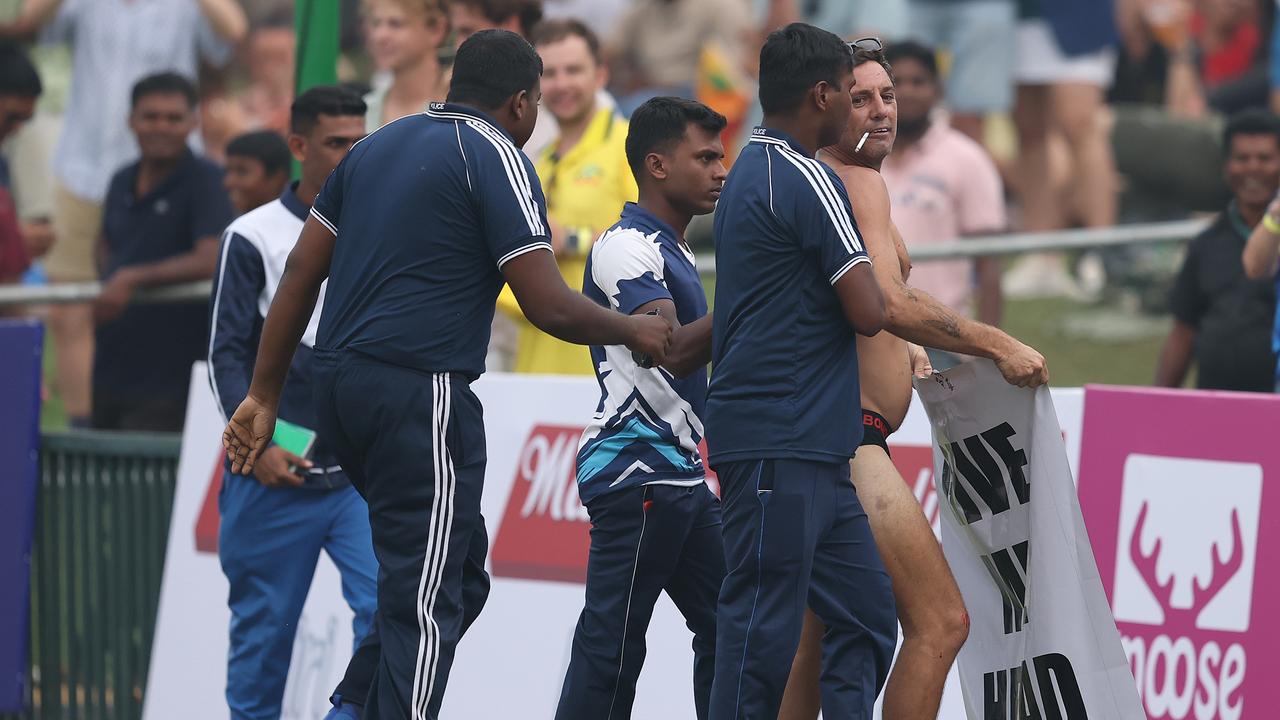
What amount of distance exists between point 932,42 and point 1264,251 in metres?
4.23

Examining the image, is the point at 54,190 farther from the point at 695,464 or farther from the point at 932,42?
the point at 695,464

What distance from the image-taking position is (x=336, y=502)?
23.5 feet

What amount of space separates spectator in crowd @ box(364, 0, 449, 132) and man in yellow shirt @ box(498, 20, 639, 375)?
0.53 metres

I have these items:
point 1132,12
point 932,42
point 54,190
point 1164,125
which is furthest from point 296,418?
point 1132,12

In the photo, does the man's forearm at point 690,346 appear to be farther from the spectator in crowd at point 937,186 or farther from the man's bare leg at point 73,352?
the man's bare leg at point 73,352

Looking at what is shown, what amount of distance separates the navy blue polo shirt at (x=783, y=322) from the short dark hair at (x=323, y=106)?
2.06m

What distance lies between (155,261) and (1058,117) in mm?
5743

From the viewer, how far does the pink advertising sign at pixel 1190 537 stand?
6848 millimetres

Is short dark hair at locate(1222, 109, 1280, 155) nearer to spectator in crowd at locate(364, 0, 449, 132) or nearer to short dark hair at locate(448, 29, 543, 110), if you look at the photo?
spectator in crowd at locate(364, 0, 449, 132)

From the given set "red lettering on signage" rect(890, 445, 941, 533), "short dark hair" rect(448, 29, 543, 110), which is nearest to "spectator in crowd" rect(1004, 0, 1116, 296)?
"red lettering on signage" rect(890, 445, 941, 533)

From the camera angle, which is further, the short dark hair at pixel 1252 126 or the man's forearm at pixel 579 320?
the short dark hair at pixel 1252 126

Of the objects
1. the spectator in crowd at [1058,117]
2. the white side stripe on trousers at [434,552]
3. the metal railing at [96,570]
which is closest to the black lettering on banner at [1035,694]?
the white side stripe on trousers at [434,552]

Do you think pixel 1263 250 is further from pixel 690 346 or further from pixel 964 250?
pixel 690 346

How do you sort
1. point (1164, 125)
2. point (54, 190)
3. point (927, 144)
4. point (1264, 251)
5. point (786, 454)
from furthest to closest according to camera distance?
point (1164, 125)
point (54, 190)
point (927, 144)
point (1264, 251)
point (786, 454)
